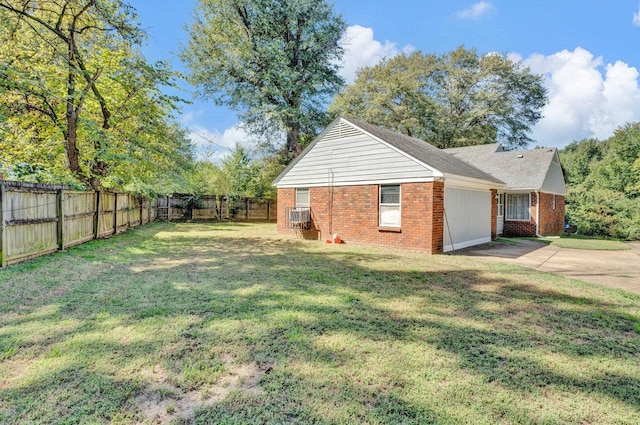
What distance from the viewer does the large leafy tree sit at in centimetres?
945

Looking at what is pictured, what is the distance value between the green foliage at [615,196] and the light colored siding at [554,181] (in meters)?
1.26

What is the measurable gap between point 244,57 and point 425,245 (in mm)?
18392

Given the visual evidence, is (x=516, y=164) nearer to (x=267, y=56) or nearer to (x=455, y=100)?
(x=455, y=100)

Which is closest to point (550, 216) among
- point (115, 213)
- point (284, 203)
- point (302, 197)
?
point (302, 197)

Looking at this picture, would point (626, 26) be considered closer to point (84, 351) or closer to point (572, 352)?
point (572, 352)

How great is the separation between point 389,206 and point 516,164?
10415 millimetres

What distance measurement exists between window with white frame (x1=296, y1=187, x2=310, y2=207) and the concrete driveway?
5.97 meters

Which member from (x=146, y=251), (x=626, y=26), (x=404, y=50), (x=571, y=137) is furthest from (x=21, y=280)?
(x=571, y=137)

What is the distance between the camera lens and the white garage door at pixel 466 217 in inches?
391

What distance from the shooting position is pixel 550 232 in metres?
15.8

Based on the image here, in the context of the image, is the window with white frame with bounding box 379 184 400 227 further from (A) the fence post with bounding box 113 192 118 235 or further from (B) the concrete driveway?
(A) the fence post with bounding box 113 192 118 235

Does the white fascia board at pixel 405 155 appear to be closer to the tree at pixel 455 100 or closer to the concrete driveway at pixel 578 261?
the concrete driveway at pixel 578 261

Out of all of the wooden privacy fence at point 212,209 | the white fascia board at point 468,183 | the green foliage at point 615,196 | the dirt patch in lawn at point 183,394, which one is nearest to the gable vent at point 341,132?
the white fascia board at point 468,183

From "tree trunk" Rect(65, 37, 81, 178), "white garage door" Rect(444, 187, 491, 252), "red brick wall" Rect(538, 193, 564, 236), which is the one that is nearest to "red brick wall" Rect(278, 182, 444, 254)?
"white garage door" Rect(444, 187, 491, 252)
